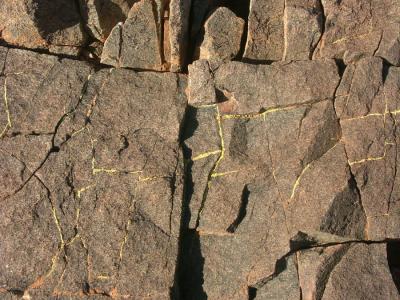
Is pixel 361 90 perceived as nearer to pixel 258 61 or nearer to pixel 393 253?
pixel 258 61

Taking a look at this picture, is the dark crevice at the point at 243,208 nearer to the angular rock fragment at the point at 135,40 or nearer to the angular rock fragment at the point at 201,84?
the angular rock fragment at the point at 201,84

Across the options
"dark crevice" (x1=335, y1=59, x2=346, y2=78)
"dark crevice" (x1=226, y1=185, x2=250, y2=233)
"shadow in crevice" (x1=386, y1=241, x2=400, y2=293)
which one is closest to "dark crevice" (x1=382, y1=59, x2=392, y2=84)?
"dark crevice" (x1=335, y1=59, x2=346, y2=78)

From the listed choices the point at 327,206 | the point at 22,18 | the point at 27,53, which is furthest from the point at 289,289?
the point at 22,18

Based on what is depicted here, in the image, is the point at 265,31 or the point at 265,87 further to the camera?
the point at 265,31

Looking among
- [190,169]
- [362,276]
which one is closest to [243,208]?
[190,169]

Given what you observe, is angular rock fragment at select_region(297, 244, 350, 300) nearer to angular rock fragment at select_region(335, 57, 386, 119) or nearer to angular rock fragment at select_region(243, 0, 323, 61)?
angular rock fragment at select_region(335, 57, 386, 119)

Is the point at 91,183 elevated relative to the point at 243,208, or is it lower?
elevated
